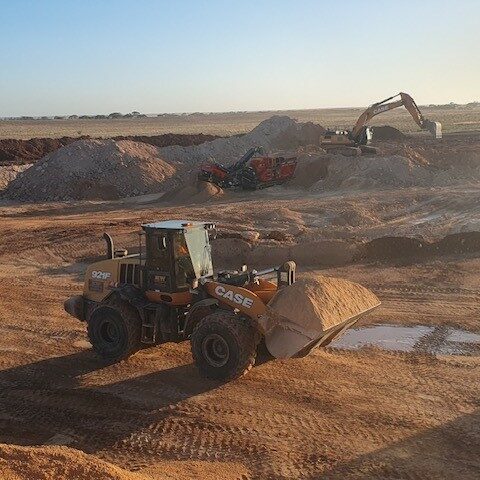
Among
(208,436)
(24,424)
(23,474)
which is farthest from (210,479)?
(24,424)

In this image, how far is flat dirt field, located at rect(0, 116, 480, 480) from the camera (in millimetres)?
7027

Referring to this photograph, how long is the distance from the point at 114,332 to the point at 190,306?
49.5 inches

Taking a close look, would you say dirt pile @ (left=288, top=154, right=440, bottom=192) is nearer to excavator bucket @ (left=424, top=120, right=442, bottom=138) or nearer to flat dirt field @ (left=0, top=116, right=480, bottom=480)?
excavator bucket @ (left=424, top=120, right=442, bottom=138)

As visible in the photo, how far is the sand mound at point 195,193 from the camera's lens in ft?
88.0

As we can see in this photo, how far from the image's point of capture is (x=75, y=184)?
95.8 feet

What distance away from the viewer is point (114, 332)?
959 centimetres

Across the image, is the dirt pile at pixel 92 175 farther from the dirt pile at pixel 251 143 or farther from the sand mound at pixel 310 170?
the sand mound at pixel 310 170

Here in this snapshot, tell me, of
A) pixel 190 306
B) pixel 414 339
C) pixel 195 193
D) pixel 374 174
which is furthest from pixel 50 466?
→ pixel 374 174

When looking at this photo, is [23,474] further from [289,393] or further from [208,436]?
[289,393]

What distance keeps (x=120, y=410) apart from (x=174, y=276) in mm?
1951

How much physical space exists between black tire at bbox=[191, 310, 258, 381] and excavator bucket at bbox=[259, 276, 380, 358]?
11.4 inches

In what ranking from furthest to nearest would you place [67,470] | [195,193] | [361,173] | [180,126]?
[180,126], [361,173], [195,193], [67,470]

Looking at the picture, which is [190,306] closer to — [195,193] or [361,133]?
[195,193]

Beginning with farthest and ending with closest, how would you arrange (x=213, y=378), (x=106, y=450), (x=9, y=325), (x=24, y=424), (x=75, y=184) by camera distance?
(x=75, y=184)
(x=9, y=325)
(x=213, y=378)
(x=24, y=424)
(x=106, y=450)
